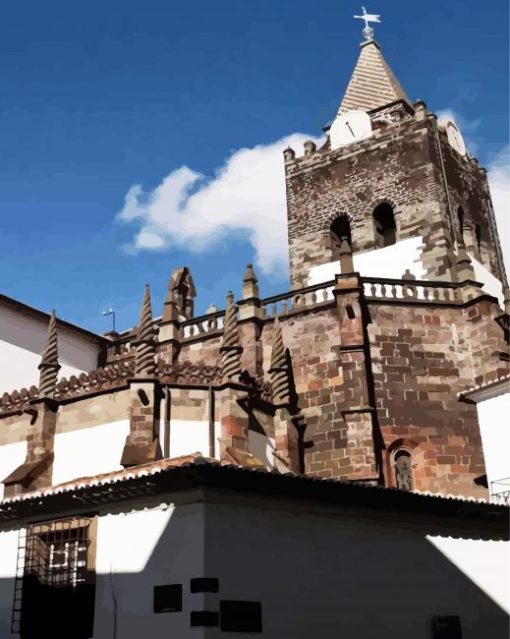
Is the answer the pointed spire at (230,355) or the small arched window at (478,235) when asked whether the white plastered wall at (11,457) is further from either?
the small arched window at (478,235)

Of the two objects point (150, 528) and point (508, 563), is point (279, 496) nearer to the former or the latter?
point (150, 528)

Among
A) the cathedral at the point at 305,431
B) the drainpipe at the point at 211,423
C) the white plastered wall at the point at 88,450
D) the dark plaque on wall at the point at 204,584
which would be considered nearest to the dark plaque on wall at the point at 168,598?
the cathedral at the point at 305,431

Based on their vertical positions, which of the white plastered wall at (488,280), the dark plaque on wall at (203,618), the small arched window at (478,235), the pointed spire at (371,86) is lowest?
the dark plaque on wall at (203,618)

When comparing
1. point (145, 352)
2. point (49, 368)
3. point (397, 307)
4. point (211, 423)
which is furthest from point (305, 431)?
point (49, 368)

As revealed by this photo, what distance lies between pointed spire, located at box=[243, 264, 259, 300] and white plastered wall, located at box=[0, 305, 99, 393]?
775cm

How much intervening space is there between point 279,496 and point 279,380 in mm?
11667

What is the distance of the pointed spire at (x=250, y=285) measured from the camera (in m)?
27.1

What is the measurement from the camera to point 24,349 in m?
28.5

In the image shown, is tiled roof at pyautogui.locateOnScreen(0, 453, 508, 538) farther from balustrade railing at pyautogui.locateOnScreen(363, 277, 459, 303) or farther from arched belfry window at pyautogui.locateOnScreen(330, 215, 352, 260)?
arched belfry window at pyautogui.locateOnScreen(330, 215, 352, 260)

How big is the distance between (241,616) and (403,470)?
42.6 ft

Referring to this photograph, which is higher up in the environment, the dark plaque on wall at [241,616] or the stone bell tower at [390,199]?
the stone bell tower at [390,199]

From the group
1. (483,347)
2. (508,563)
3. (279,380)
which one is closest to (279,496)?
(508,563)

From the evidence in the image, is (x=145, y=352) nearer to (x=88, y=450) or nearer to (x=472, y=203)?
(x=88, y=450)

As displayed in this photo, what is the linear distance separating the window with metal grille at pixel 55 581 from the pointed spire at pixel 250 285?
14.8 meters
